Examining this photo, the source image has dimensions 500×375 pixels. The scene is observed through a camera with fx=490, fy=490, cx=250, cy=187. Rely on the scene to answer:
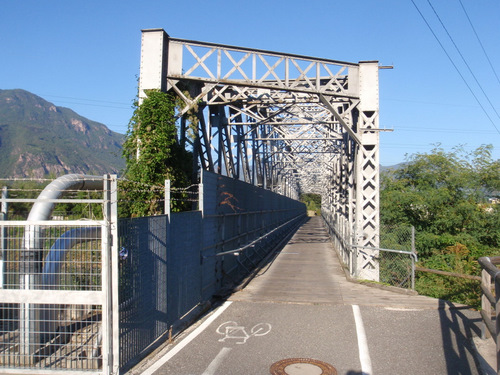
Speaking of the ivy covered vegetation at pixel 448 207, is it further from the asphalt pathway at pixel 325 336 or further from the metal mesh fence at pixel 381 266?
the asphalt pathway at pixel 325 336

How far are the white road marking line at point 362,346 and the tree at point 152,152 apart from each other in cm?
582

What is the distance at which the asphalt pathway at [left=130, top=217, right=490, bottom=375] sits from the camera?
6.11m

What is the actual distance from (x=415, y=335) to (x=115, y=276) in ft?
15.7

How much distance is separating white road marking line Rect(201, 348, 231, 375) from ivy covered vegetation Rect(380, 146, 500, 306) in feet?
50.3

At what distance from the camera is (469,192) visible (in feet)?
87.2

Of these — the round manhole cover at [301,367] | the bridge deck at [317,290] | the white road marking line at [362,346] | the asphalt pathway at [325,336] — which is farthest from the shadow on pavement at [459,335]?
the round manhole cover at [301,367]

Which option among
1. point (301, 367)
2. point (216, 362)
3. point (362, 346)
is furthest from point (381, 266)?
point (216, 362)

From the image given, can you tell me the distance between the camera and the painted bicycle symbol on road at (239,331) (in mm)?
7400

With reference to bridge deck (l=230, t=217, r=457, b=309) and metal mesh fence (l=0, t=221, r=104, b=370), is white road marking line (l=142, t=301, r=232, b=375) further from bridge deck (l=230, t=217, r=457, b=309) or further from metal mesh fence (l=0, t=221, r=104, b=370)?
bridge deck (l=230, t=217, r=457, b=309)

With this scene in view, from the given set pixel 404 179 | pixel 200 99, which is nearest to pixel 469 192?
pixel 404 179

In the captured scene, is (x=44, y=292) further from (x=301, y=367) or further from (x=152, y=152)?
(x=152, y=152)

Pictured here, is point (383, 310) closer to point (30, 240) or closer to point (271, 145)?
point (30, 240)

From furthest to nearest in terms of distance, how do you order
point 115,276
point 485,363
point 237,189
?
1. point 237,189
2. point 485,363
3. point 115,276

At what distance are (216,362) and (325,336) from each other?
2071 mm
